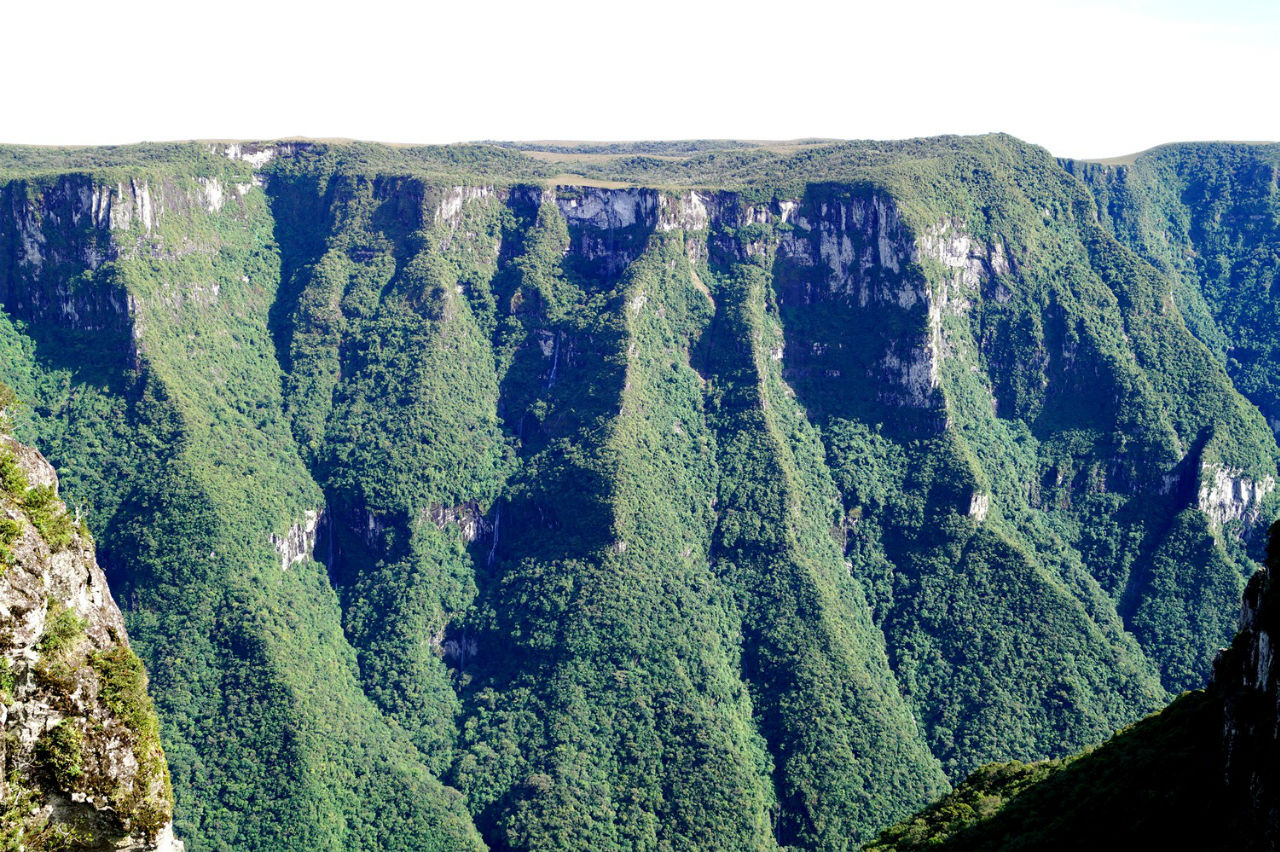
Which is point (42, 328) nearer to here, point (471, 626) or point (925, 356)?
point (471, 626)

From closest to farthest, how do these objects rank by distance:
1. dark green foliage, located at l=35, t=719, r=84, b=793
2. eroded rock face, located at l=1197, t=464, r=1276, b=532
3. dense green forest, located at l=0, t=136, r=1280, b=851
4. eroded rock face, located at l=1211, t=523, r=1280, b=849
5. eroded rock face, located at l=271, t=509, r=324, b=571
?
1. dark green foliage, located at l=35, t=719, r=84, b=793
2. eroded rock face, located at l=1211, t=523, r=1280, b=849
3. dense green forest, located at l=0, t=136, r=1280, b=851
4. eroded rock face, located at l=271, t=509, r=324, b=571
5. eroded rock face, located at l=1197, t=464, r=1276, b=532

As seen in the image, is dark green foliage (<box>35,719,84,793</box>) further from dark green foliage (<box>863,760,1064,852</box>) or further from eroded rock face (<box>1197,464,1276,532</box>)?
eroded rock face (<box>1197,464,1276,532</box>)

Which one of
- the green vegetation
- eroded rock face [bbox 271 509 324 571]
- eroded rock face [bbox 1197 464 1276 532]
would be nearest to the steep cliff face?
the green vegetation

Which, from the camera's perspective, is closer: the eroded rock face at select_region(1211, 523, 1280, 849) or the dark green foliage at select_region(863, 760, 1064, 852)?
the eroded rock face at select_region(1211, 523, 1280, 849)

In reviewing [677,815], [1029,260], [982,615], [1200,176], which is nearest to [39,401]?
[677,815]

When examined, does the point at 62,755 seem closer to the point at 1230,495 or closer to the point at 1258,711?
the point at 1258,711

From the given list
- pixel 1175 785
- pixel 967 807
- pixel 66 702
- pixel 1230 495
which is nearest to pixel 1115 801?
pixel 1175 785
